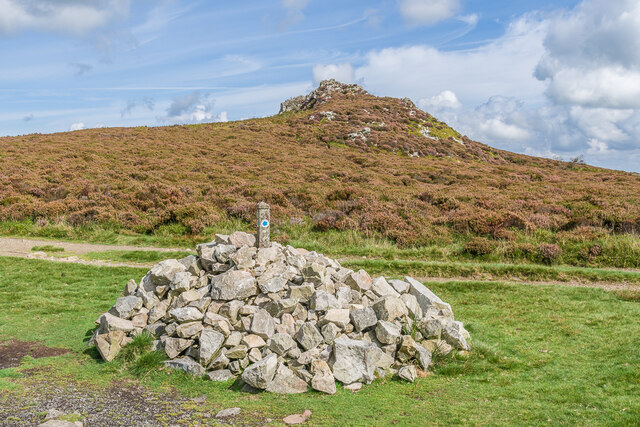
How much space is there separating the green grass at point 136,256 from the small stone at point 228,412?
38.9 feet

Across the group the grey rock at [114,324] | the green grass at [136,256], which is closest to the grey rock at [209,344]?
the grey rock at [114,324]

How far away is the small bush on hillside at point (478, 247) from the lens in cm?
1672

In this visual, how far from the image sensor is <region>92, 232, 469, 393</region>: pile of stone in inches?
274

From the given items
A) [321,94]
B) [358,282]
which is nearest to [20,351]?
[358,282]

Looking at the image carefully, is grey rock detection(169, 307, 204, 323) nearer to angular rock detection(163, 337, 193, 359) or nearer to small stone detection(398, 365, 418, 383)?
angular rock detection(163, 337, 193, 359)

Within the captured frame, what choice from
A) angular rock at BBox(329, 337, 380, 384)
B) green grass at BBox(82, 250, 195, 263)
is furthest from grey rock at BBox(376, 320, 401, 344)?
green grass at BBox(82, 250, 195, 263)

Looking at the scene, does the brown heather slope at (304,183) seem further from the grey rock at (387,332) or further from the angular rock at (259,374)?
the angular rock at (259,374)

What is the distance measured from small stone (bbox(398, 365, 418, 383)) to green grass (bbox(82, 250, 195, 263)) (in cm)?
1229

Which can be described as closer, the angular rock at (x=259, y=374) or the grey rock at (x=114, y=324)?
the angular rock at (x=259, y=374)

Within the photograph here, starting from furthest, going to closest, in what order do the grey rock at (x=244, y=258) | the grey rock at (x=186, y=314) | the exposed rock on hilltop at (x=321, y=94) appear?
the exposed rock on hilltop at (x=321, y=94)
the grey rock at (x=244, y=258)
the grey rock at (x=186, y=314)

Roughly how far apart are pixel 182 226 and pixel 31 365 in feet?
47.3

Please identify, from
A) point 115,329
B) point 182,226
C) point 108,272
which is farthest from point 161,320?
point 182,226

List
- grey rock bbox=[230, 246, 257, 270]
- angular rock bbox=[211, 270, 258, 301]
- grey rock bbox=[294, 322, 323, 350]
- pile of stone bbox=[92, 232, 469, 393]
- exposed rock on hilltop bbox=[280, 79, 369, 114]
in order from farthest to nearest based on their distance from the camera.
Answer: exposed rock on hilltop bbox=[280, 79, 369, 114], grey rock bbox=[230, 246, 257, 270], angular rock bbox=[211, 270, 258, 301], grey rock bbox=[294, 322, 323, 350], pile of stone bbox=[92, 232, 469, 393]

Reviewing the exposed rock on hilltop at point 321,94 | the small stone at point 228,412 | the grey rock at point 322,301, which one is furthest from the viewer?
the exposed rock on hilltop at point 321,94
